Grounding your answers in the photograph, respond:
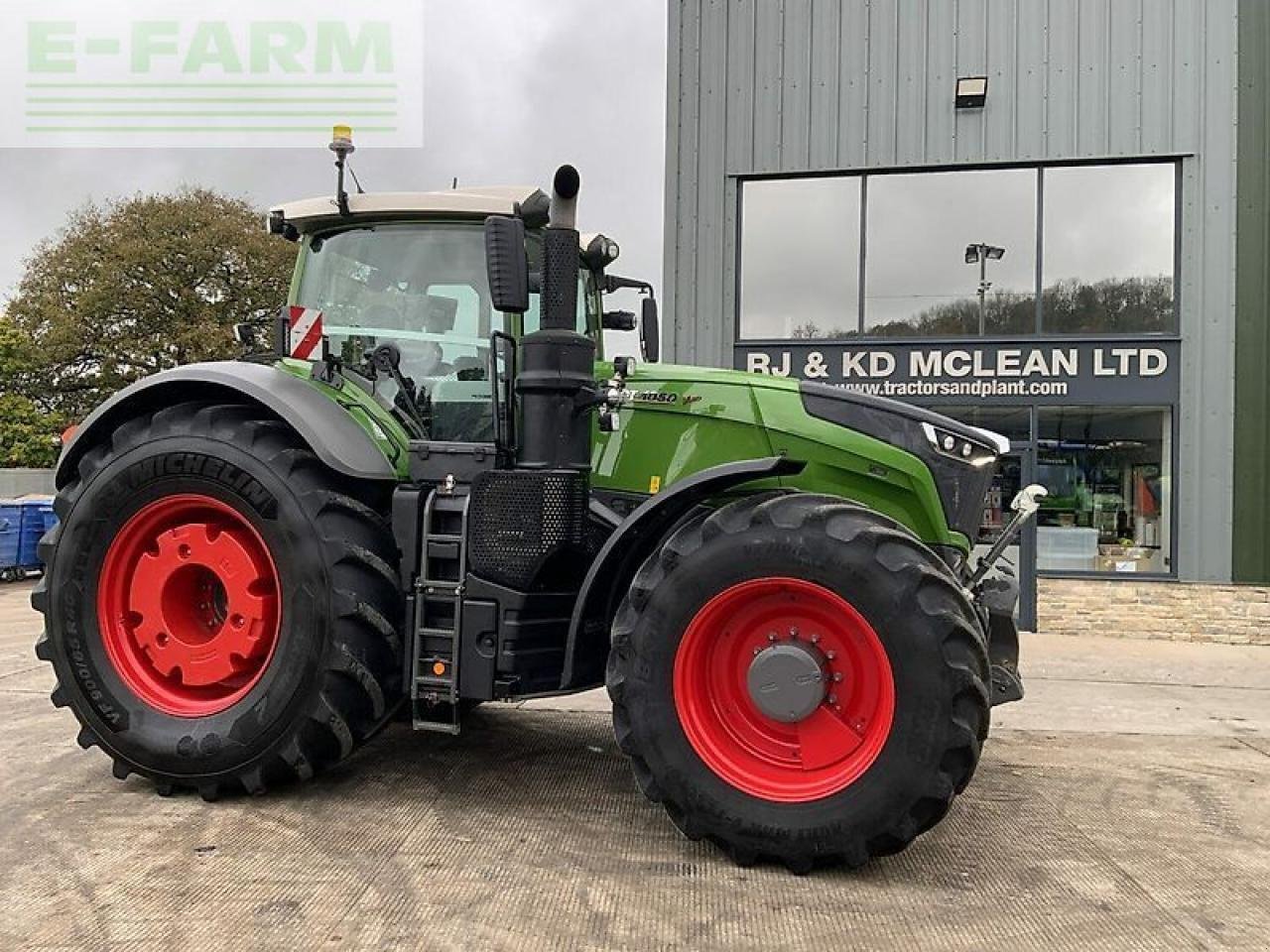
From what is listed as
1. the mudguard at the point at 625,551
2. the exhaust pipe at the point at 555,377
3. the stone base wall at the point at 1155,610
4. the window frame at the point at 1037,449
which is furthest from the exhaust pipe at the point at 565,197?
the stone base wall at the point at 1155,610

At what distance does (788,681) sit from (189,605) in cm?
253

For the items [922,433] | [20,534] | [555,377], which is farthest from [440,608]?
[20,534]

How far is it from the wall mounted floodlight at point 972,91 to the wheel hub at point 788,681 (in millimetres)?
8896

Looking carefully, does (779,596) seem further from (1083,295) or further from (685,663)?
(1083,295)

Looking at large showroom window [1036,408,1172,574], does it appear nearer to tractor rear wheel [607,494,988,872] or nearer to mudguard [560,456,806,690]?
mudguard [560,456,806,690]

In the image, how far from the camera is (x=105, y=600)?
168 inches

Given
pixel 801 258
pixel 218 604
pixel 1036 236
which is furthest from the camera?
pixel 801 258

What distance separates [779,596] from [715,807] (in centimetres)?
73

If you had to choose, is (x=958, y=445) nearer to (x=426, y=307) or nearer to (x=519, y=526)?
(x=519, y=526)

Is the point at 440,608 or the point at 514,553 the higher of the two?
the point at 514,553

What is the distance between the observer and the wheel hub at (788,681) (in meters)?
3.43

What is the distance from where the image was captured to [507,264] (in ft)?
12.1

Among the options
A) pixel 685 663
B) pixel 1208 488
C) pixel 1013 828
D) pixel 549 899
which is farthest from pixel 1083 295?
pixel 549 899

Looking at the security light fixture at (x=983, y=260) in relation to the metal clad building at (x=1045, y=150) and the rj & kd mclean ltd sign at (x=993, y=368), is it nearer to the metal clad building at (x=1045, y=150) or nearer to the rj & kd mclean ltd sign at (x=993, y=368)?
the metal clad building at (x=1045, y=150)
